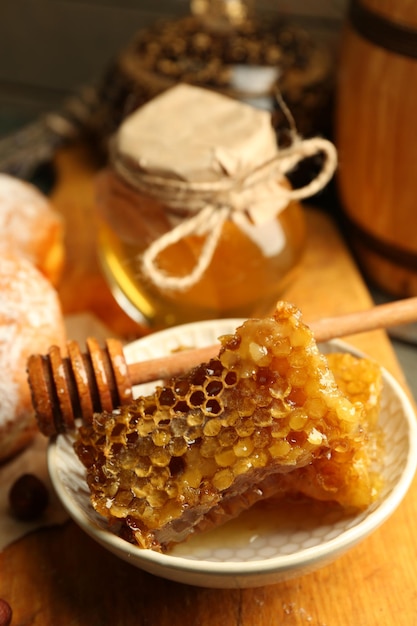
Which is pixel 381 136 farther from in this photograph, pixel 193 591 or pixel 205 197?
pixel 193 591

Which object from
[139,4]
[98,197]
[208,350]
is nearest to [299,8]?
[139,4]

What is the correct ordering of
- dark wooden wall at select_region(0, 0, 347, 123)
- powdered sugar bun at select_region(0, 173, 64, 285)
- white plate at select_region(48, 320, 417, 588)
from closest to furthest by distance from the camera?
white plate at select_region(48, 320, 417, 588) → powdered sugar bun at select_region(0, 173, 64, 285) → dark wooden wall at select_region(0, 0, 347, 123)

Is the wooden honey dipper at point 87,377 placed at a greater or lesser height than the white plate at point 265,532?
greater

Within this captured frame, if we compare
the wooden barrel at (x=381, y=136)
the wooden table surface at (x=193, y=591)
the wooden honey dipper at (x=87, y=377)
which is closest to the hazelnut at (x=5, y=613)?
the wooden table surface at (x=193, y=591)

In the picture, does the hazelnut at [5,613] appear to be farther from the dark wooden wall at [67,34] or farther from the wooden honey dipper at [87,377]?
the dark wooden wall at [67,34]

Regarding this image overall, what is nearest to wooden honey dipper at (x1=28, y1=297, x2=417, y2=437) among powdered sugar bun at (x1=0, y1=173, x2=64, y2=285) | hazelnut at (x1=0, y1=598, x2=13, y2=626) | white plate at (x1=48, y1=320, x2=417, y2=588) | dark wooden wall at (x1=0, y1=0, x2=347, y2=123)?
white plate at (x1=48, y1=320, x2=417, y2=588)

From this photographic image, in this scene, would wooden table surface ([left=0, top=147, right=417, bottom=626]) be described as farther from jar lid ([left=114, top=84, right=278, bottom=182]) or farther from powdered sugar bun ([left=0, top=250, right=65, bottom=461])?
jar lid ([left=114, top=84, right=278, bottom=182])

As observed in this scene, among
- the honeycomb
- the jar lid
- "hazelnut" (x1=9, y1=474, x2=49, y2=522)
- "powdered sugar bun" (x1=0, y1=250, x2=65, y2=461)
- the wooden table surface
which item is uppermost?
the jar lid
